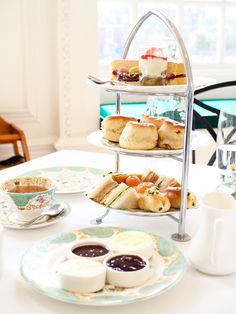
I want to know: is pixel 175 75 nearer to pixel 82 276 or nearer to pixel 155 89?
pixel 155 89

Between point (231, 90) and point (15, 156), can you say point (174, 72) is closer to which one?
point (15, 156)

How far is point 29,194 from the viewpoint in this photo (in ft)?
3.42

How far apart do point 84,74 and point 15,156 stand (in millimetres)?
621

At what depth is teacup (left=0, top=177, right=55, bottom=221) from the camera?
1.04 meters

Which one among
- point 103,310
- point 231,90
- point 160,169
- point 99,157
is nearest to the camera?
point 103,310

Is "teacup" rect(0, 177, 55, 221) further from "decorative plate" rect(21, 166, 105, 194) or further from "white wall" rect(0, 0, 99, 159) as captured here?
"white wall" rect(0, 0, 99, 159)

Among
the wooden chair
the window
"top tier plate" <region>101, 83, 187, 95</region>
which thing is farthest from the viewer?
the window

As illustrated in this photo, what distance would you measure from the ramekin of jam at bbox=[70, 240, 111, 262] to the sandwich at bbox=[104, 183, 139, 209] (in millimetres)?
156

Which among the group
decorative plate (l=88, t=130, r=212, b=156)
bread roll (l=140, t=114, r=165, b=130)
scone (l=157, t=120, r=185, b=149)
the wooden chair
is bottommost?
the wooden chair

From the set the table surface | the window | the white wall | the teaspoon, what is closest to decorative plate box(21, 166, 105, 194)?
the table surface

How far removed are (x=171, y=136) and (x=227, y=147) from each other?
326 mm

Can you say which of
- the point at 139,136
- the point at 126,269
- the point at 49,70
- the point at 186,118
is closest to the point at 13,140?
the point at 49,70

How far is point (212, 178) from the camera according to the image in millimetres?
1431

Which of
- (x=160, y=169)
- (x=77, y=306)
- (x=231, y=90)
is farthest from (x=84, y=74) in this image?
(x=77, y=306)
